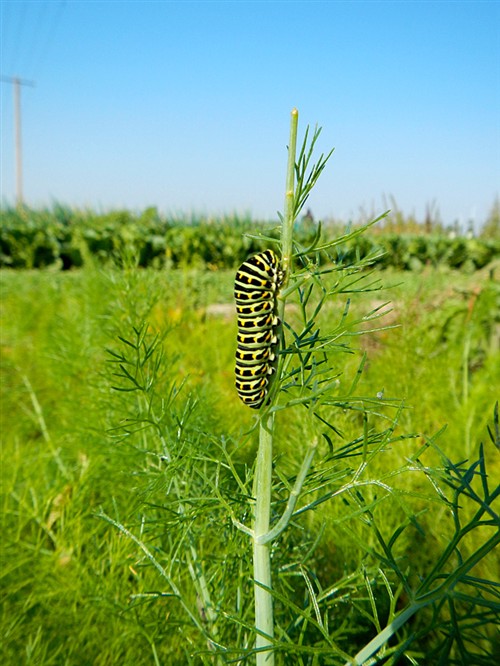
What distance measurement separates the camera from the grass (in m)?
1.13

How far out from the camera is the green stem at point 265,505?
648 millimetres

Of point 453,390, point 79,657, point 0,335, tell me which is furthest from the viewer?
point 0,335

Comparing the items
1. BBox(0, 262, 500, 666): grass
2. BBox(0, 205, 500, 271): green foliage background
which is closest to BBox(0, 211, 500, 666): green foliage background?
BBox(0, 262, 500, 666): grass

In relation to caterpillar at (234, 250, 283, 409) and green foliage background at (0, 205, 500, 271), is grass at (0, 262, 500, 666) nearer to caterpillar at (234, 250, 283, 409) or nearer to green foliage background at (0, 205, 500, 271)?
caterpillar at (234, 250, 283, 409)

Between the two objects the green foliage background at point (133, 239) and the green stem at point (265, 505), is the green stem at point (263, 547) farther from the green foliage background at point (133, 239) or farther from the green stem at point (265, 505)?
the green foliage background at point (133, 239)

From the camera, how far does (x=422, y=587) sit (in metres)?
0.67

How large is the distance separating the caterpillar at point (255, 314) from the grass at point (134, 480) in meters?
0.09

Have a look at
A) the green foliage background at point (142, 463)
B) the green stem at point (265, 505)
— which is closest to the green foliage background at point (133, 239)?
the green foliage background at point (142, 463)

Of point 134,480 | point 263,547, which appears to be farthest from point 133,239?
point 263,547

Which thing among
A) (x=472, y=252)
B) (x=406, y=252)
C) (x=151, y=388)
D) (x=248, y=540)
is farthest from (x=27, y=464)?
(x=472, y=252)

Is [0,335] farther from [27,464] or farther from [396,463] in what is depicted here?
[396,463]

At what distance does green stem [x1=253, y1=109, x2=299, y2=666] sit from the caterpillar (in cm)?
2

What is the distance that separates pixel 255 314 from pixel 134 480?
92 centimetres

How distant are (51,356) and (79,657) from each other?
1.27m
